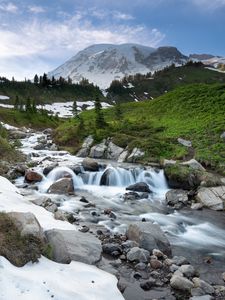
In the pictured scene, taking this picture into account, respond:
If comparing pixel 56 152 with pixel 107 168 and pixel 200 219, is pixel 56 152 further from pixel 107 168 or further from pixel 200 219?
pixel 200 219

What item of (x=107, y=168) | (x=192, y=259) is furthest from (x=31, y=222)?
(x=107, y=168)

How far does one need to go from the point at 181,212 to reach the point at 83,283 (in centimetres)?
1517

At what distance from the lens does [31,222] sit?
12914 mm

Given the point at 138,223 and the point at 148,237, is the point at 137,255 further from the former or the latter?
the point at 138,223

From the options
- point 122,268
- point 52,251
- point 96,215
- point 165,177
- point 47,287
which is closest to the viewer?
point 47,287

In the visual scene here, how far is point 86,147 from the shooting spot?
46500 millimetres

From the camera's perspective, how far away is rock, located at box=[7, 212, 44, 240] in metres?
12.4

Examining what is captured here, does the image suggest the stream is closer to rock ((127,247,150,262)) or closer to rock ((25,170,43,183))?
rock ((25,170,43,183))

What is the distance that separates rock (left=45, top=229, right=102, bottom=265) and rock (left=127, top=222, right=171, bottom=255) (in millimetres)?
2703

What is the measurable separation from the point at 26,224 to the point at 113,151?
3162 cm

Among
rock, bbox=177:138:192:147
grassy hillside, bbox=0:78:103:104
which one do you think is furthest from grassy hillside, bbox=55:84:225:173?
grassy hillside, bbox=0:78:103:104

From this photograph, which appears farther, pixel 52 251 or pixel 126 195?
pixel 126 195

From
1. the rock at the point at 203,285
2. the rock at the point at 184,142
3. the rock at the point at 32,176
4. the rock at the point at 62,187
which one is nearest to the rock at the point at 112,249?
the rock at the point at 203,285

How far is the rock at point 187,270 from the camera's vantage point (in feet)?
47.2
